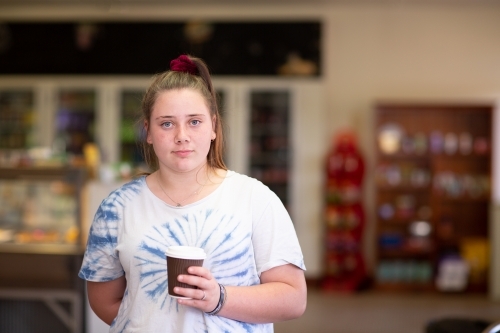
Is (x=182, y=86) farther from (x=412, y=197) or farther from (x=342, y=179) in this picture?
(x=412, y=197)

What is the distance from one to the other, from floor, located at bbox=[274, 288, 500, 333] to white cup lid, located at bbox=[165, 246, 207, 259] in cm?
409

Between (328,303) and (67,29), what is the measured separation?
14.5 feet

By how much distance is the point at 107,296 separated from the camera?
64.4 inches

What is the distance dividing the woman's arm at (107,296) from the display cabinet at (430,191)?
577 cm

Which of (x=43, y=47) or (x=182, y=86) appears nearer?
(x=182, y=86)

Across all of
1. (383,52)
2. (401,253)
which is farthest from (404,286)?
(383,52)

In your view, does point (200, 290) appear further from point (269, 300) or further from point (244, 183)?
point (244, 183)

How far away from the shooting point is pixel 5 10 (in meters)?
7.61

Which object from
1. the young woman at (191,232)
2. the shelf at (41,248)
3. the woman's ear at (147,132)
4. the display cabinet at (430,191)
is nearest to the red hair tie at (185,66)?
the young woman at (191,232)

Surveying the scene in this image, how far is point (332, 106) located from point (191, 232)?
20.1ft

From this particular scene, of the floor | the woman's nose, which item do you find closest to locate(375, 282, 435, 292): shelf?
the floor

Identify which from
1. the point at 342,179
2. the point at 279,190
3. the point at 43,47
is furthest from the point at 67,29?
the point at 342,179

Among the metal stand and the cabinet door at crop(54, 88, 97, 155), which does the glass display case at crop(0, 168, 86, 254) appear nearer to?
the metal stand

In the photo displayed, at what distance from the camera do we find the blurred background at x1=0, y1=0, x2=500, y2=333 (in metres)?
7.11
